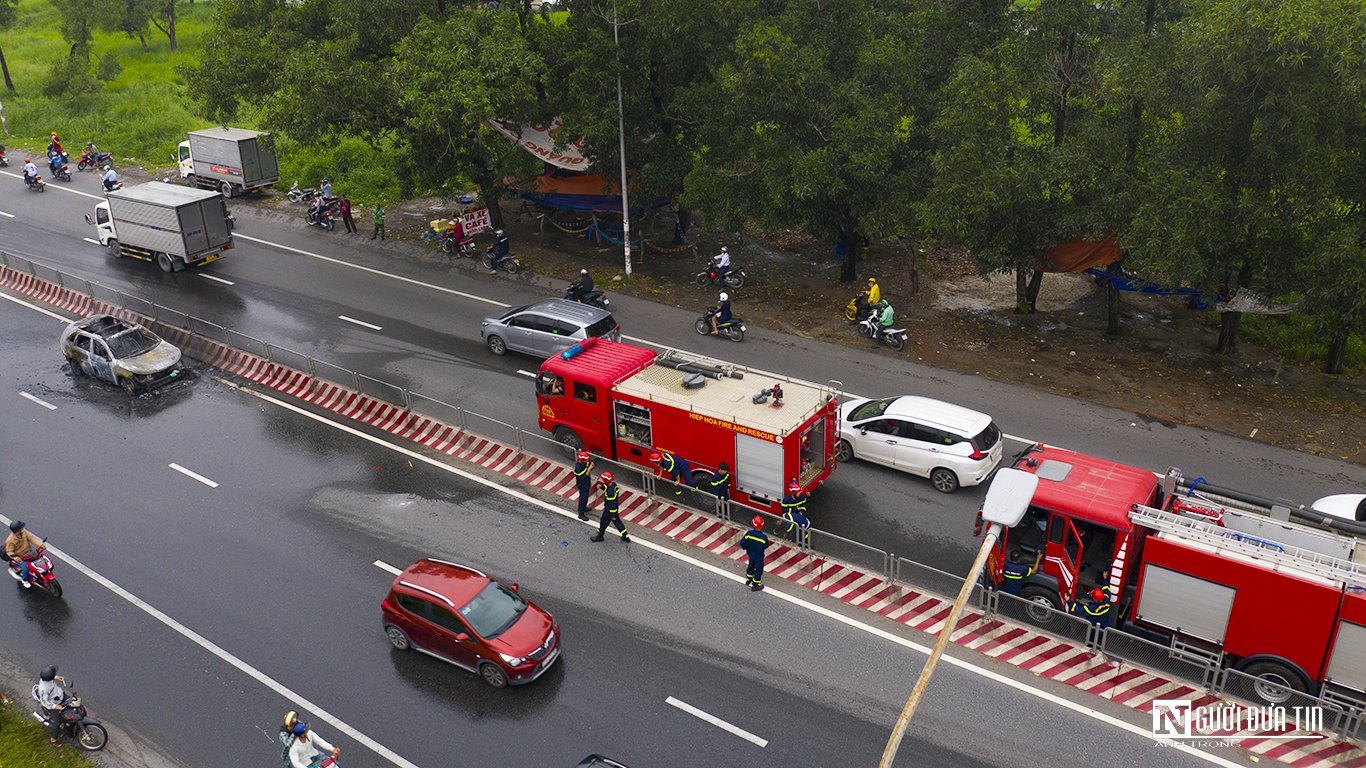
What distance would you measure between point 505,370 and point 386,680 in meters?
12.3

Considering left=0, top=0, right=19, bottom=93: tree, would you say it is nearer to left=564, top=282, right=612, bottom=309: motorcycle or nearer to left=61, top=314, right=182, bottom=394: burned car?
left=61, top=314, right=182, bottom=394: burned car

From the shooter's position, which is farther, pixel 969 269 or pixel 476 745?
pixel 969 269

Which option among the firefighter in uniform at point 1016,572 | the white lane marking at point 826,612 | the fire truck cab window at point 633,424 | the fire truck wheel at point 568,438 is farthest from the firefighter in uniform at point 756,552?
the fire truck wheel at point 568,438

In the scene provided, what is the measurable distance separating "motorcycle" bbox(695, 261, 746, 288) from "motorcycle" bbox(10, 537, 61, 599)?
20.4 meters

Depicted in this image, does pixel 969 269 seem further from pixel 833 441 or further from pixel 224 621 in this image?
pixel 224 621

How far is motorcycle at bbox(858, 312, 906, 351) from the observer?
28016 mm

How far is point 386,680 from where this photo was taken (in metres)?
16.3

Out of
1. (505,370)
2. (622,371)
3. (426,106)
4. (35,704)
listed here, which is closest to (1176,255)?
(622,371)

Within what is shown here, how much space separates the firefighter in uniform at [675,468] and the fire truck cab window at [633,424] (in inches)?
15.8

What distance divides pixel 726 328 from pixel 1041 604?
570 inches

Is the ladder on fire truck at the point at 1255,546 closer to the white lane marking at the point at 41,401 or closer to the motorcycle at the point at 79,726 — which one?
the motorcycle at the point at 79,726

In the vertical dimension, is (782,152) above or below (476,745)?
above

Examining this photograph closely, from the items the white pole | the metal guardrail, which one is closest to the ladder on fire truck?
the metal guardrail

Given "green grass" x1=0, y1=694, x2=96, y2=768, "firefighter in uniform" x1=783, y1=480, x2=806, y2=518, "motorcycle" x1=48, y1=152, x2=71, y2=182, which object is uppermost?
"motorcycle" x1=48, y1=152, x2=71, y2=182
